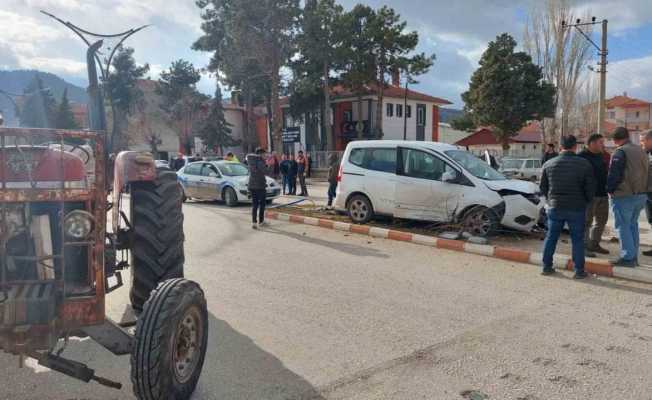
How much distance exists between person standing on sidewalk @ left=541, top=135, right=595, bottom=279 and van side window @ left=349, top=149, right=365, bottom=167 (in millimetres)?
4634

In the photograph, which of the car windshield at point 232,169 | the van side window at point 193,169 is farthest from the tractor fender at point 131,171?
the van side window at point 193,169

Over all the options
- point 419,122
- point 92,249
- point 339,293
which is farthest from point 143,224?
point 419,122

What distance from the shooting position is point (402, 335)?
444 centimetres

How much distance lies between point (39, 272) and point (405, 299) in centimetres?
375

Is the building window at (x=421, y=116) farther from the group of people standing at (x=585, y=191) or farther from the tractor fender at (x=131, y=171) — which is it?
the tractor fender at (x=131, y=171)

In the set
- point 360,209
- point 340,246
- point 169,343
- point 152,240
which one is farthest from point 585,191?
point 169,343

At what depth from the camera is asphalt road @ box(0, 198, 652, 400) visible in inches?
137

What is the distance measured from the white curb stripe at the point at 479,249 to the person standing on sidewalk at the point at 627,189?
5.58 feet

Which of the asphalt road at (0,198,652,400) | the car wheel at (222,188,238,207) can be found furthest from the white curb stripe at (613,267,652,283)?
the car wheel at (222,188,238,207)

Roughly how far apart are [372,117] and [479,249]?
105 ft

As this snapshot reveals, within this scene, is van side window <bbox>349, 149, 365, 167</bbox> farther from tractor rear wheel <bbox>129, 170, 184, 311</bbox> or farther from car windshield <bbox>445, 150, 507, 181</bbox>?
tractor rear wheel <bbox>129, 170, 184, 311</bbox>

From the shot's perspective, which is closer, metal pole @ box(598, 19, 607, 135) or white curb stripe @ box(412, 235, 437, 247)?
white curb stripe @ box(412, 235, 437, 247)

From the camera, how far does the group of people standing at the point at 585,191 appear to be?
6188 mm

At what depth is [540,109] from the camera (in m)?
31.9
